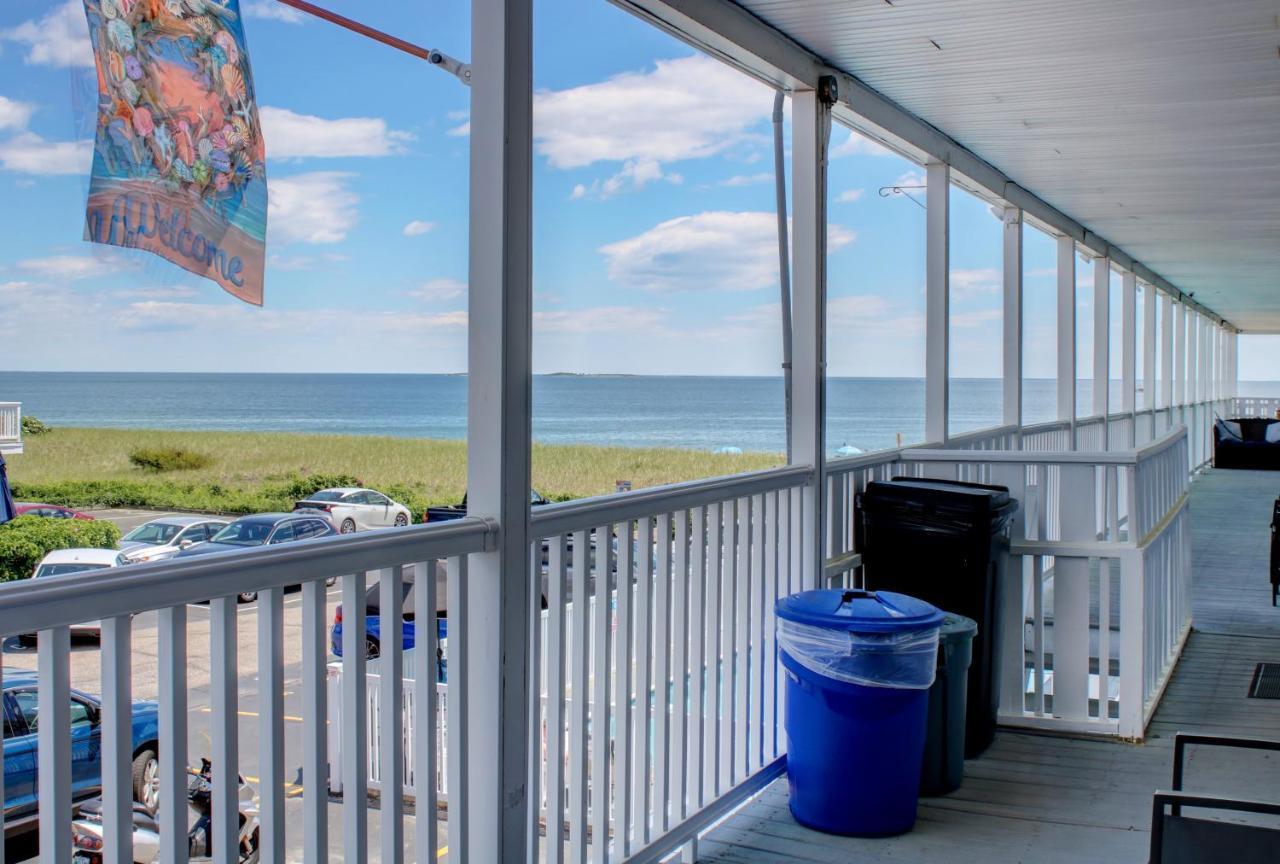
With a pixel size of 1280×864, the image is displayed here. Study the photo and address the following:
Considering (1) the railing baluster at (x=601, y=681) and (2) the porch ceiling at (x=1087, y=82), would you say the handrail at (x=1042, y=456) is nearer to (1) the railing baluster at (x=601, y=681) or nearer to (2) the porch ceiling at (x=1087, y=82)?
(2) the porch ceiling at (x=1087, y=82)

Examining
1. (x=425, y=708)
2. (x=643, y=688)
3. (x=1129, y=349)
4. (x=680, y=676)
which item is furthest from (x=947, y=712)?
(x=1129, y=349)

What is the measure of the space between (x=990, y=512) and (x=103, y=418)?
295 inches

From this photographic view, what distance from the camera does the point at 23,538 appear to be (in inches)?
150

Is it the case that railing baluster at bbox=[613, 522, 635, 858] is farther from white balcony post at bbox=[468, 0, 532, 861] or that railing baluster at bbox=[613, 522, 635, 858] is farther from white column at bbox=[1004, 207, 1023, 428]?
white column at bbox=[1004, 207, 1023, 428]

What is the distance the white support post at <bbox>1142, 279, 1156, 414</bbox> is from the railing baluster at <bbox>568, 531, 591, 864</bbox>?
13.5 metres

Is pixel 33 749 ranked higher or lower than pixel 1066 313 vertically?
lower

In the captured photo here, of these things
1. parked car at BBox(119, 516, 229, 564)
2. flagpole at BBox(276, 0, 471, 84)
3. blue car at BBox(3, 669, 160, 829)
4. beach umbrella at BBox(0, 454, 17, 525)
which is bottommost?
blue car at BBox(3, 669, 160, 829)

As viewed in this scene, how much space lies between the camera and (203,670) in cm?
723

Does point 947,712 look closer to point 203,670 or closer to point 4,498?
point 4,498

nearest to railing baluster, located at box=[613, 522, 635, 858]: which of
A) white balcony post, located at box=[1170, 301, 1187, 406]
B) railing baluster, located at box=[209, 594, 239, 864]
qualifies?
railing baluster, located at box=[209, 594, 239, 864]

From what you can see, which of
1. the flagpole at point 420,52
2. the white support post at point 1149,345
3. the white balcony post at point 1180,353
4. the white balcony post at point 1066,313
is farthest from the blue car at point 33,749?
the white balcony post at point 1180,353

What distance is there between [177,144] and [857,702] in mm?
Answer: 2324

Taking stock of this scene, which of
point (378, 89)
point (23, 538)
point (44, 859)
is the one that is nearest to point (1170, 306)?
point (23, 538)

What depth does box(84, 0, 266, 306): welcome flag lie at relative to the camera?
213cm
